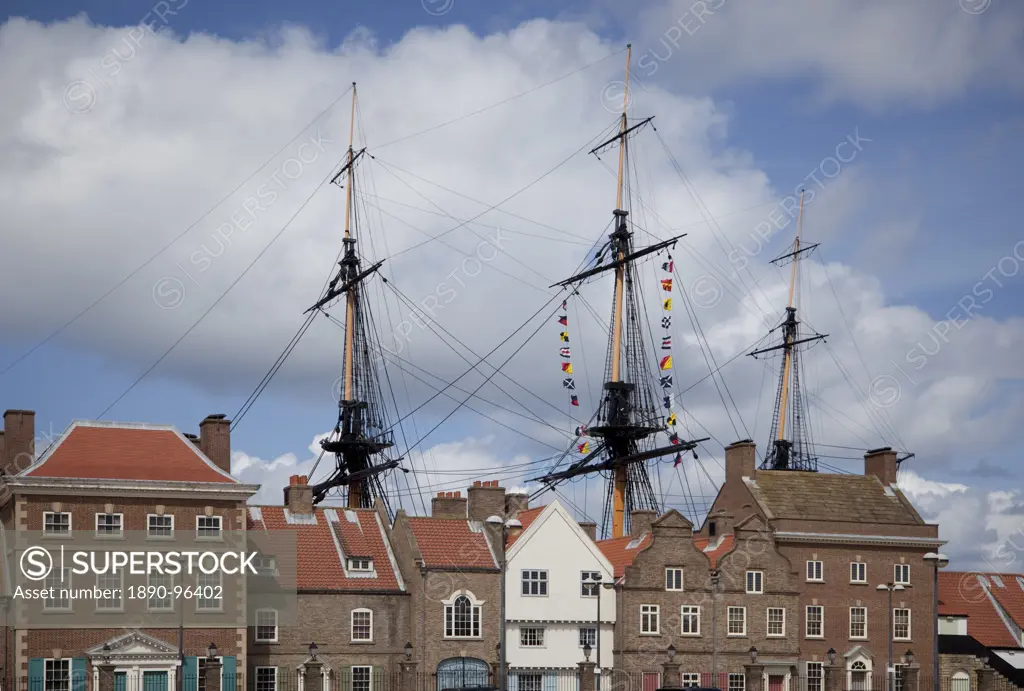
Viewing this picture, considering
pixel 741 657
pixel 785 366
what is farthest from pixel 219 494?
pixel 785 366

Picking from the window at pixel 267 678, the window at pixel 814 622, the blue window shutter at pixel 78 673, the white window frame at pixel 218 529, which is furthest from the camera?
the window at pixel 814 622

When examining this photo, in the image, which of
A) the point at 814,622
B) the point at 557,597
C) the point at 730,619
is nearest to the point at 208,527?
the point at 557,597

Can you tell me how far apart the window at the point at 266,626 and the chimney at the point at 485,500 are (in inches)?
450

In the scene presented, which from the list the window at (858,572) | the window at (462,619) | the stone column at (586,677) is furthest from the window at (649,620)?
the window at (858,572)

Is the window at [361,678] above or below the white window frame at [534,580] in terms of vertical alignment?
below

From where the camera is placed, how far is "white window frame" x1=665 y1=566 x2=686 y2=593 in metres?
71.8

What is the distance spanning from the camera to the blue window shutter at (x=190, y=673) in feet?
200

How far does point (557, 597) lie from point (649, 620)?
185 inches

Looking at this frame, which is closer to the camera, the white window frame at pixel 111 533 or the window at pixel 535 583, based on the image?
the white window frame at pixel 111 533

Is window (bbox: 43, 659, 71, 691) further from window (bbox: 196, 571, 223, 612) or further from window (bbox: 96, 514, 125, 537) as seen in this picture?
window (bbox: 196, 571, 223, 612)

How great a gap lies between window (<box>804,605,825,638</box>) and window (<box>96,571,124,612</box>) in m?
34.0

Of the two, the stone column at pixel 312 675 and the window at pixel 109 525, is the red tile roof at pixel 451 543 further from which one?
the window at pixel 109 525

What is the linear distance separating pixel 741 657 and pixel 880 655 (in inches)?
338

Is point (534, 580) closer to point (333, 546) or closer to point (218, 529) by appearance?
point (333, 546)
